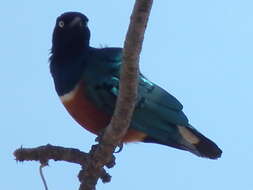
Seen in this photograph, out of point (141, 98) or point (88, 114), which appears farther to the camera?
point (88, 114)

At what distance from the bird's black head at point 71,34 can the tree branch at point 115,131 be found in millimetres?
1520

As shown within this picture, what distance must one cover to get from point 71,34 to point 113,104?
104cm

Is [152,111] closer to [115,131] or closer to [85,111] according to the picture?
[85,111]

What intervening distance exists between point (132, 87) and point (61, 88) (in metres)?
2.03

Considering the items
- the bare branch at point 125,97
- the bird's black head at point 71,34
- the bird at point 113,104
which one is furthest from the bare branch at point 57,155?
the bird's black head at point 71,34

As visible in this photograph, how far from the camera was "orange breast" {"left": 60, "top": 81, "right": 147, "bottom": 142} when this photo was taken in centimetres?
615

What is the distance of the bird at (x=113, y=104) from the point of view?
6074 mm

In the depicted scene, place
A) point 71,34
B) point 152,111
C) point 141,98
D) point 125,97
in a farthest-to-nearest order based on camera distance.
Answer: point 71,34, point 152,111, point 141,98, point 125,97

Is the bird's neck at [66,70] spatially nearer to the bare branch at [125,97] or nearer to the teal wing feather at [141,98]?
the teal wing feather at [141,98]

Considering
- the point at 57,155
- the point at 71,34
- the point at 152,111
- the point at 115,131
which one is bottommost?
the point at 115,131

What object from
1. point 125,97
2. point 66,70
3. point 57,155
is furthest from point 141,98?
point 125,97

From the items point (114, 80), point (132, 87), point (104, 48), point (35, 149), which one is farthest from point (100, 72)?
point (132, 87)

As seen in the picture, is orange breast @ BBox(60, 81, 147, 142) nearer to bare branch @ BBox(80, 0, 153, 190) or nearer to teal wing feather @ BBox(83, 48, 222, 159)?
teal wing feather @ BBox(83, 48, 222, 159)

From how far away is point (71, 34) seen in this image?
6.71 metres
